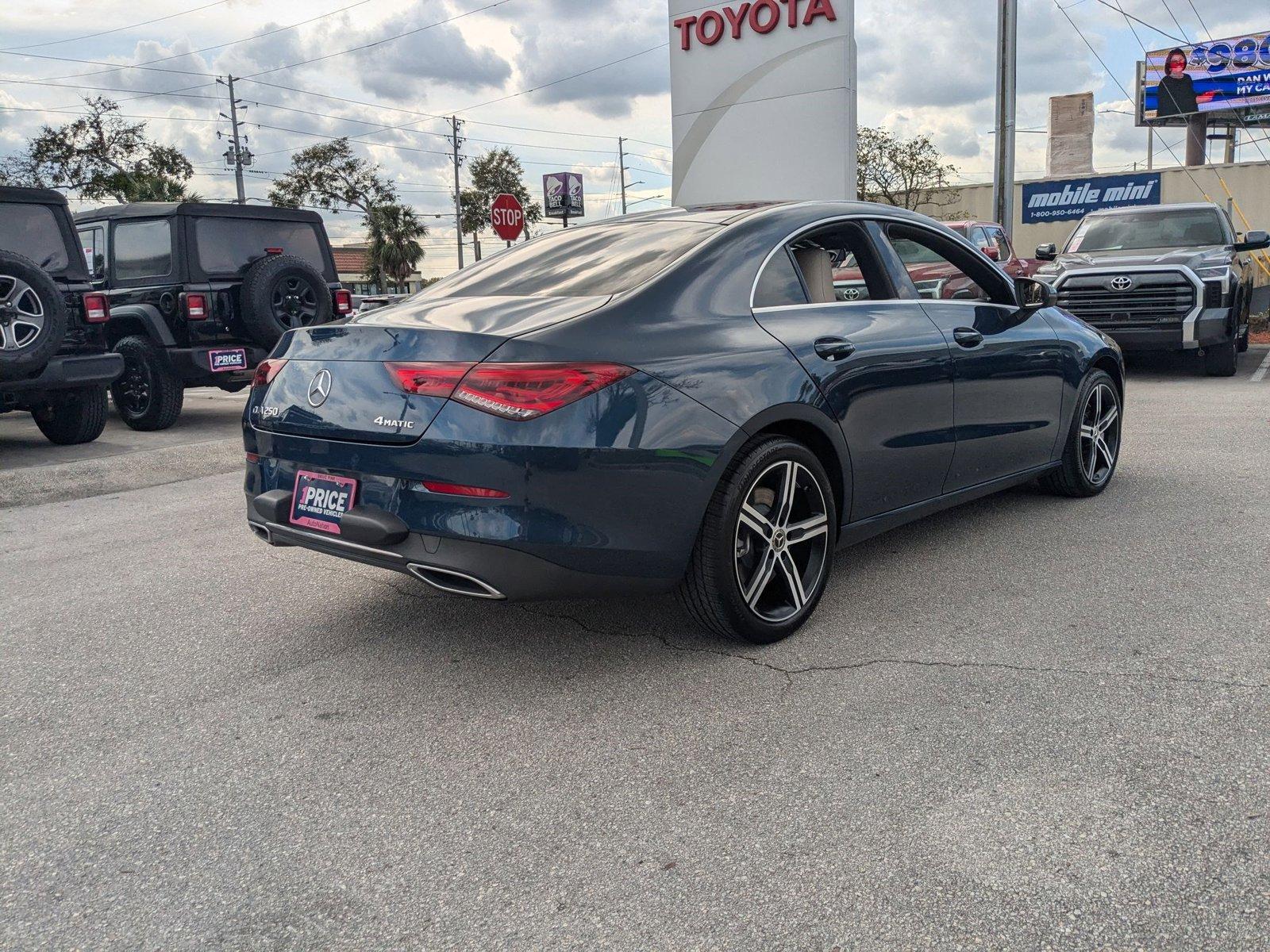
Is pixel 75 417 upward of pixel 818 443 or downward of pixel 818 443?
downward

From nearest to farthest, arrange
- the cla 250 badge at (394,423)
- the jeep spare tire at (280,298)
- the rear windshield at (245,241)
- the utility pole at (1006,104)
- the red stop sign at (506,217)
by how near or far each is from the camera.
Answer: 1. the cla 250 badge at (394,423)
2. the jeep spare tire at (280,298)
3. the rear windshield at (245,241)
4. the red stop sign at (506,217)
5. the utility pole at (1006,104)

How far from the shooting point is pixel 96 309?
874 cm

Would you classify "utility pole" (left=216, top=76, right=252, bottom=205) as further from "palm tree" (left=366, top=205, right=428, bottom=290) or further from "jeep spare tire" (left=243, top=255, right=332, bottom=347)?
"jeep spare tire" (left=243, top=255, right=332, bottom=347)

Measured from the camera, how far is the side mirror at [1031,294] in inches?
205

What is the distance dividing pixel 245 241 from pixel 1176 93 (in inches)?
2069

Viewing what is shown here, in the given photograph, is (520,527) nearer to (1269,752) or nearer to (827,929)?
(827,929)

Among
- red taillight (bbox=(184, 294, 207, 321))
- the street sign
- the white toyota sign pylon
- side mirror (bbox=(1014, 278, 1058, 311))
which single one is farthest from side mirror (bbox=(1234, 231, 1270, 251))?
the street sign

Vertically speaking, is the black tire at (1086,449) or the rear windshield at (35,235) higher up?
the rear windshield at (35,235)

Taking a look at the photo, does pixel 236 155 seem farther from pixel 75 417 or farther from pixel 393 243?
pixel 75 417

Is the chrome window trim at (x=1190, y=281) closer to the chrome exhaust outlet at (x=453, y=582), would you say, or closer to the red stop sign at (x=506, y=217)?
the red stop sign at (x=506, y=217)

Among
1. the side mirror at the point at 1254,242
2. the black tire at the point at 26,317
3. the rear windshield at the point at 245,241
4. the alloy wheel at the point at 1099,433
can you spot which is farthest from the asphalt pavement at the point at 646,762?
the side mirror at the point at 1254,242

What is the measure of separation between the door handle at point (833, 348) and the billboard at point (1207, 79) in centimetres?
5334

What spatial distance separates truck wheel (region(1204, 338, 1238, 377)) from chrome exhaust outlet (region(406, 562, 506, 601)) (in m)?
11.3

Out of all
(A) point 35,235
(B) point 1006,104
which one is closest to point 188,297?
(A) point 35,235
